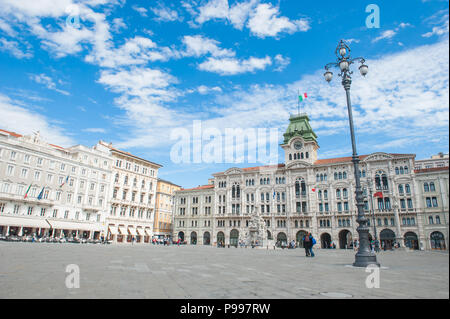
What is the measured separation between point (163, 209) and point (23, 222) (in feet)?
117

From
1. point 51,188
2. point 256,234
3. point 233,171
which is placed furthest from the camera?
point 233,171

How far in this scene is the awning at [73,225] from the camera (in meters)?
46.8

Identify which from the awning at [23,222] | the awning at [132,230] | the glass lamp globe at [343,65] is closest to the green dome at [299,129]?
the awning at [132,230]

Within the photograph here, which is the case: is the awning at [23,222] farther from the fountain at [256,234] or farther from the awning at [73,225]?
the fountain at [256,234]

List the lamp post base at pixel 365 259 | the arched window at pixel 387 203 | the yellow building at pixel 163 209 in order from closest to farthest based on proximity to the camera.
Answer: the lamp post base at pixel 365 259
the arched window at pixel 387 203
the yellow building at pixel 163 209

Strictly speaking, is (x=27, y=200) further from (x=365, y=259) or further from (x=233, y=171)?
(x=365, y=259)

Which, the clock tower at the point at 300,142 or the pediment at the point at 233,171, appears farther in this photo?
the pediment at the point at 233,171

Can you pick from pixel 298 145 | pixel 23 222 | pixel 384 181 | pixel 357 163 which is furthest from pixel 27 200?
pixel 384 181

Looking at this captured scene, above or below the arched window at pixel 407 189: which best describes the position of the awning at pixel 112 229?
below

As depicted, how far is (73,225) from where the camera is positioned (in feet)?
163

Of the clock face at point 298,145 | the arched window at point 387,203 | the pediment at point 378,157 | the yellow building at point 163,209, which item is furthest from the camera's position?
the yellow building at point 163,209

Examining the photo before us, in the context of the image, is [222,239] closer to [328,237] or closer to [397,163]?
[328,237]

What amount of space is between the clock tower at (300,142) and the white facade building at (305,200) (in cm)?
22

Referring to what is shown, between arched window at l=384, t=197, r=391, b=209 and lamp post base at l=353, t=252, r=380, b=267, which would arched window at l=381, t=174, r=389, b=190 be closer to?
arched window at l=384, t=197, r=391, b=209
